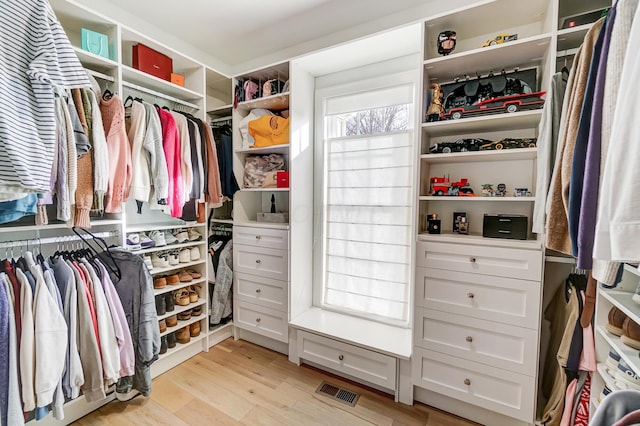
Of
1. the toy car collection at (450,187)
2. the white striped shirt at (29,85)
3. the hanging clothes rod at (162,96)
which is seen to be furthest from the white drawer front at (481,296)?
the hanging clothes rod at (162,96)

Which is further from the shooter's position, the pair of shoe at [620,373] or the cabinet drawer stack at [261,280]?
the cabinet drawer stack at [261,280]

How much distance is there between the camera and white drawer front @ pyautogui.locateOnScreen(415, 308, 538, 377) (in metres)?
1.42

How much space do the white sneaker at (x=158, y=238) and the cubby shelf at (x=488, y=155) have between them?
1.92 m

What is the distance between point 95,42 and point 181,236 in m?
1.36

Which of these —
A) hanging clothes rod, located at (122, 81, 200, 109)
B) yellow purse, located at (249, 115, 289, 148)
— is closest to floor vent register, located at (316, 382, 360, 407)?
yellow purse, located at (249, 115, 289, 148)

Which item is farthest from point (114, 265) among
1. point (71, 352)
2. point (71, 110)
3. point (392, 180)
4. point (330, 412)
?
point (392, 180)

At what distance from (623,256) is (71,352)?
2.06 meters

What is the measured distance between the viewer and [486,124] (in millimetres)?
1630

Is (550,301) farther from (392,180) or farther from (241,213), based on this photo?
(241,213)

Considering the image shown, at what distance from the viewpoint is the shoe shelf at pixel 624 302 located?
0.93m

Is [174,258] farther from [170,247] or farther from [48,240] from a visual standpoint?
[48,240]

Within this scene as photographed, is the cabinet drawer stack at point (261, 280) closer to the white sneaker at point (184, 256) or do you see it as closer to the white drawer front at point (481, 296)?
the white sneaker at point (184, 256)

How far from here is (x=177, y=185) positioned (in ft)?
6.25

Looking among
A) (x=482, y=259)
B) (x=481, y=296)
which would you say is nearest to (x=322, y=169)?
(x=482, y=259)
